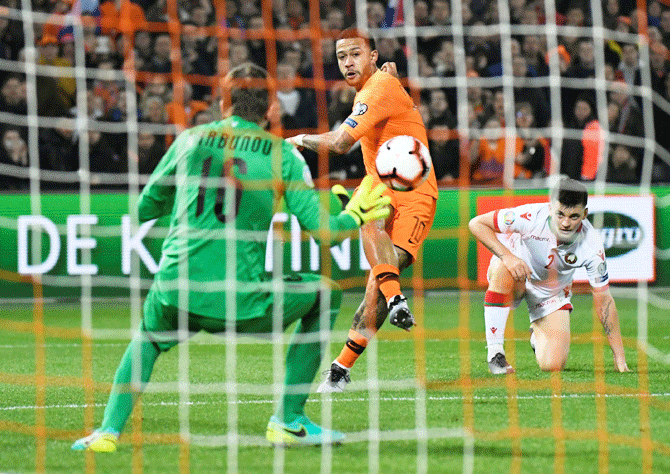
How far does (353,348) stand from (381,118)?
4.93 ft

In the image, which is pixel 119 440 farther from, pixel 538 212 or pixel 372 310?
pixel 538 212

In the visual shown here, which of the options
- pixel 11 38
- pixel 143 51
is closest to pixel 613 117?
pixel 143 51

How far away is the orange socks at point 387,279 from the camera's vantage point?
6.62 meters

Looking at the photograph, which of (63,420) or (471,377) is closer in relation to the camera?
(63,420)

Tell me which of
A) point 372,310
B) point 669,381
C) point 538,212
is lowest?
point 669,381

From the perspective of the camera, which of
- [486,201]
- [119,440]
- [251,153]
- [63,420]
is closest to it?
[251,153]

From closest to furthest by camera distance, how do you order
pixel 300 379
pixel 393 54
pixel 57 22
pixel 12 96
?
pixel 300 379, pixel 12 96, pixel 57 22, pixel 393 54

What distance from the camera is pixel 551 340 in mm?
7520

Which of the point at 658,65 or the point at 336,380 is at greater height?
the point at 658,65

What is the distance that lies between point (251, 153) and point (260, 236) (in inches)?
15.9

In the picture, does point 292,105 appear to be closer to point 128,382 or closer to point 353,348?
point 353,348

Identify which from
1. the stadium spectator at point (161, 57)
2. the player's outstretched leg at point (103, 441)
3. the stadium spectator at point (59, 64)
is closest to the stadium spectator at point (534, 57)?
the stadium spectator at point (161, 57)

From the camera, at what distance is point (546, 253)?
7562 mm

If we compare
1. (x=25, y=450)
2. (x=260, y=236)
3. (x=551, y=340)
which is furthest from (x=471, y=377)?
(x=25, y=450)
